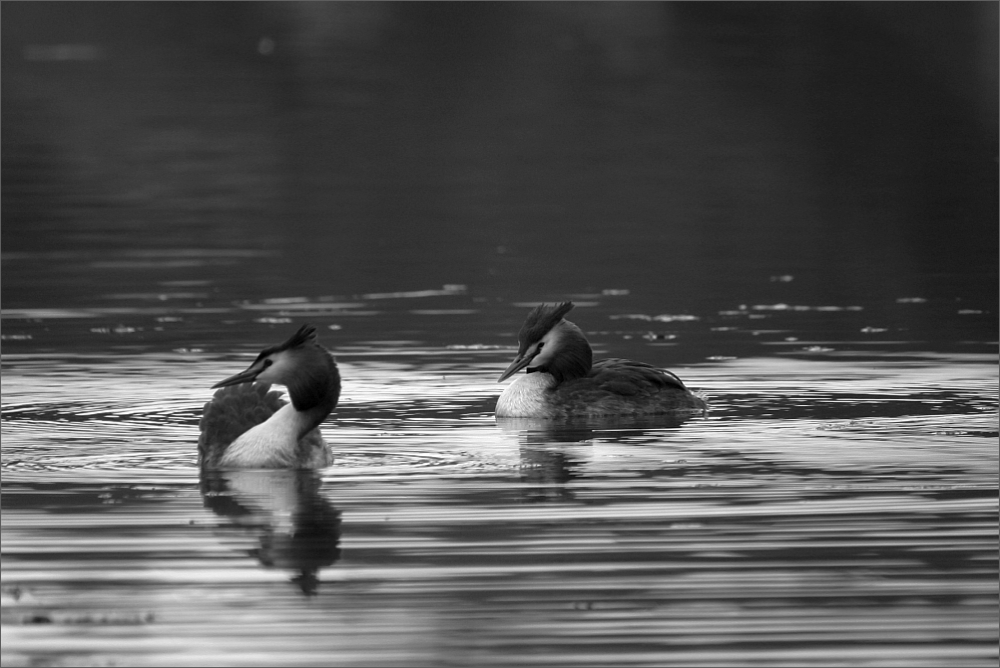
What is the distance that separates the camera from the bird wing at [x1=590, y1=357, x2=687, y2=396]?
14.5 m

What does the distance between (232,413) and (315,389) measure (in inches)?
31.6

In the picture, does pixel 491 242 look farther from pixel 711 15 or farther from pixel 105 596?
pixel 711 15

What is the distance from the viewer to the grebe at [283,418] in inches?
468

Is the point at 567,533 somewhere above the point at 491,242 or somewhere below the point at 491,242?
below

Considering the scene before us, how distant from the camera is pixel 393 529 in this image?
33.9 ft

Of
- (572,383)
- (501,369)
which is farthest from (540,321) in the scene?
(501,369)

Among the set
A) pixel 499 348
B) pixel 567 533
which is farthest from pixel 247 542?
pixel 499 348

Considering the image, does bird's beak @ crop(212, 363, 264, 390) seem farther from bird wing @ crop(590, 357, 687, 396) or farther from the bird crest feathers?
bird wing @ crop(590, 357, 687, 396)

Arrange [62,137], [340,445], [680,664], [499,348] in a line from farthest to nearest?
[62,137] < [499,348] < [340,445] < [680,664]

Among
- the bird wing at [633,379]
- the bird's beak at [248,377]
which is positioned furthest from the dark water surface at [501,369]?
the bird's beak at [248,377]

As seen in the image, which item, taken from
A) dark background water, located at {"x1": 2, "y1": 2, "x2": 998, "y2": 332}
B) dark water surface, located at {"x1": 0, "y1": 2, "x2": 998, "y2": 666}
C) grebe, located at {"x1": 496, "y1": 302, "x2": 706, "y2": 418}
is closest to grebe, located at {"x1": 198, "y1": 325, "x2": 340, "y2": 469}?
dark water surface, located at {"x1": 0, "y1": 2, "x2": 998, "y2": 666}

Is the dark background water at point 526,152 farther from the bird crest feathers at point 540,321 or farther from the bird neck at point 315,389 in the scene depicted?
the bird neck at point 315,389

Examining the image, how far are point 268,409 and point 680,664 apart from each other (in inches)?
199

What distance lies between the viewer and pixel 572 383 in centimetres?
1478
